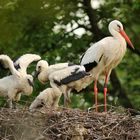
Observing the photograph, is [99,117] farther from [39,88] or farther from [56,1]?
[39,88]

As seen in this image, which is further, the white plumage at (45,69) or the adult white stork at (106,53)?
the adult white stork at (106,53)

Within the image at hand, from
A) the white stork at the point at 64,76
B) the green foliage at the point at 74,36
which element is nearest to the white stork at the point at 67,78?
the white stork at the point at 64,76

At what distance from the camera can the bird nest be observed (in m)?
8.20

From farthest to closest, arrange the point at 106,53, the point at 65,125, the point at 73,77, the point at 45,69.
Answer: the point at 106,53 < the point at 45,69 < the point at 73,77 < the point at 65,125

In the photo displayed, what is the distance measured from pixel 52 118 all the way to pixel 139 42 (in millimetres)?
8775

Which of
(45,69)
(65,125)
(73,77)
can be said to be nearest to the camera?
(65,125)

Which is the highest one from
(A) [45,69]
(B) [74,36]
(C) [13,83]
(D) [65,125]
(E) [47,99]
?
(B) [74,36]

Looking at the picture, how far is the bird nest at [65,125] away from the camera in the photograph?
323 inches

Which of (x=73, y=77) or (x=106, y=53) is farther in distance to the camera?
(x=106, y=53)

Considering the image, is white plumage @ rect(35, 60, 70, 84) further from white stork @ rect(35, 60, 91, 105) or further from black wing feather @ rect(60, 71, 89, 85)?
black wing feather @ rect(60, 71, 89, 85)

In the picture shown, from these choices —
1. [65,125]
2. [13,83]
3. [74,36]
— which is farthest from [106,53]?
[74,36]

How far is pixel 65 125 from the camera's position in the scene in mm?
8414

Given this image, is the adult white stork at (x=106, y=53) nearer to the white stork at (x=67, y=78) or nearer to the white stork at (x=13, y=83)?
the white stork at (x=67, y=78)

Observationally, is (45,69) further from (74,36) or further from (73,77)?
(74,36)
